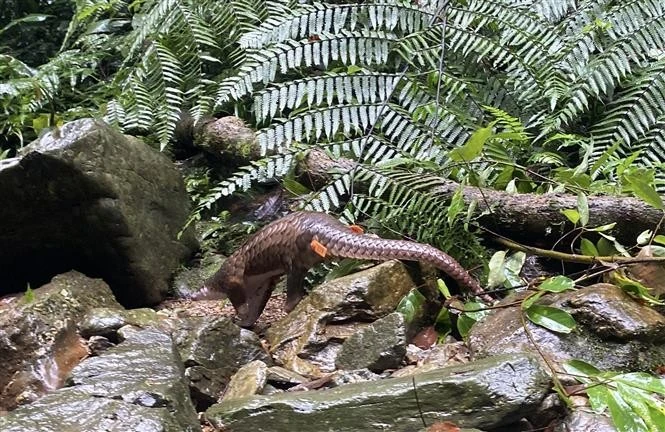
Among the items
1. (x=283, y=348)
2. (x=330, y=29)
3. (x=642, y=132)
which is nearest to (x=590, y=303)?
(x=283, y=348)

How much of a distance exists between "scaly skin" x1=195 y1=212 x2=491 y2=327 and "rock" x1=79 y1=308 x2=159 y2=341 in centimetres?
48

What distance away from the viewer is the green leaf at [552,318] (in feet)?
6.23

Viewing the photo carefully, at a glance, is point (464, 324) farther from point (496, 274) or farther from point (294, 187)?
point (294, 187)

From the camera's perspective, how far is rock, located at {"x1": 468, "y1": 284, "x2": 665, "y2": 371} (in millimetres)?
1868

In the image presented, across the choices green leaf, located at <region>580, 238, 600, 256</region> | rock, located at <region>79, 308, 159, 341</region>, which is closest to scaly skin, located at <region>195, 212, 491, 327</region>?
green leaf, located at <region>580, 238, 600, 256</region>

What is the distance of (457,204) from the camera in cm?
238

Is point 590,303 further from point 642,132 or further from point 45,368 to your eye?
point 45,368

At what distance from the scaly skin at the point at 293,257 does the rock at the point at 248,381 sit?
566 millimetres

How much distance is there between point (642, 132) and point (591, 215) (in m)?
0.90

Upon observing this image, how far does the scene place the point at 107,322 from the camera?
2260 millimetres

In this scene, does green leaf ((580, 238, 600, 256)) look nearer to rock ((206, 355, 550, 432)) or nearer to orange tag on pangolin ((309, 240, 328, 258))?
rock ((206, 355, 550, 432))

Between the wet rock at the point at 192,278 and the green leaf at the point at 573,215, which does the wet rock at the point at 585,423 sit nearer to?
the green leaf at the point at 573,215

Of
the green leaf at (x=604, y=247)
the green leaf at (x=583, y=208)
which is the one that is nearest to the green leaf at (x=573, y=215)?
the green leaf at (x=583, y=208)

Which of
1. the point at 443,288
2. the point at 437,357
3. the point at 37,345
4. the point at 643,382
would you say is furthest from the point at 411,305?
the point at 37,345
